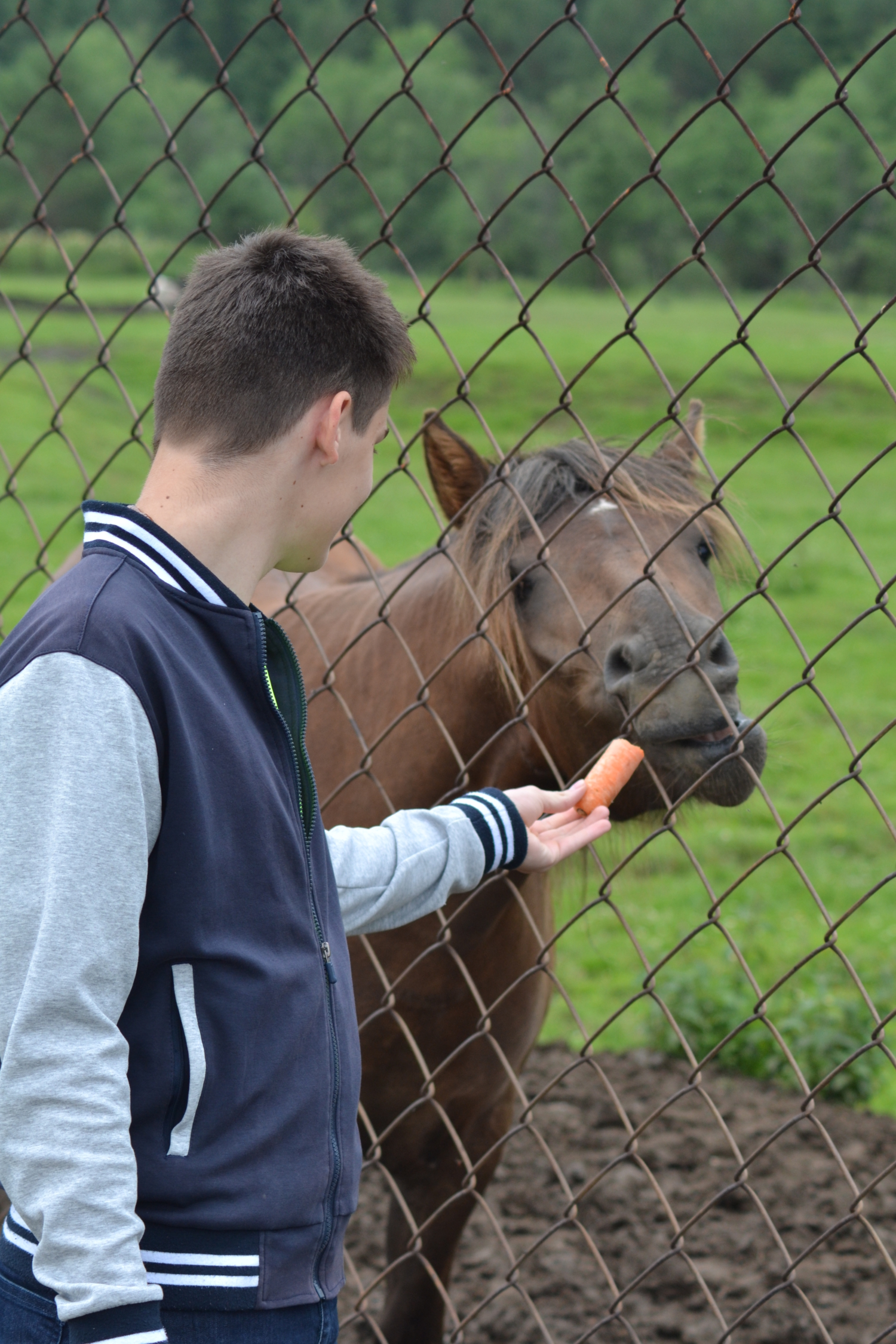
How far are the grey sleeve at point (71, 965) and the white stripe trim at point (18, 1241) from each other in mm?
141

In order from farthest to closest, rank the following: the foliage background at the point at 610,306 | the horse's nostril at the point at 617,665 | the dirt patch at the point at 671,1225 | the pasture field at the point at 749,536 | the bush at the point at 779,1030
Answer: the pasture field at the point at 749,536 < the bush at the point at 779,1030 < the dirt patch at the point at 671,1225 < the foliage background at the point at 610,306 < the horse's nostril at the point at 617,665

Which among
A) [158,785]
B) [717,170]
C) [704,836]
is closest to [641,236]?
[704,836]

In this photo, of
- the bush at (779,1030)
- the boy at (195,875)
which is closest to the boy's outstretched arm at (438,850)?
the boy at (195,875)

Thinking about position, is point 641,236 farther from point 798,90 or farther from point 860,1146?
point 860,1146

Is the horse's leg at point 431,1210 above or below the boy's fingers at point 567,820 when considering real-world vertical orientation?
below

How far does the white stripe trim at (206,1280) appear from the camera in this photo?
4.00 ft

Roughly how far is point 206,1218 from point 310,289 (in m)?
1.00

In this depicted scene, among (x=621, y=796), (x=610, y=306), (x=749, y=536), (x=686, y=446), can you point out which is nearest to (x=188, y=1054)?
(x=621, y=796)

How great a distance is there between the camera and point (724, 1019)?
421 cm

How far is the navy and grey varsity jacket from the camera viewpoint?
1.08 meters

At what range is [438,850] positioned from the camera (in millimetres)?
1665

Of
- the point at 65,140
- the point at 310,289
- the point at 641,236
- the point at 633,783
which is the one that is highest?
the point at 65,140

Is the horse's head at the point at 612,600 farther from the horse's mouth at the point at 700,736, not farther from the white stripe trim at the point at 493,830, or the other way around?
the white stripe trim at the point at 493,830

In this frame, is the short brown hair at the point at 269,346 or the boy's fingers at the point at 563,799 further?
the boy's fingers at the point at 563,799
